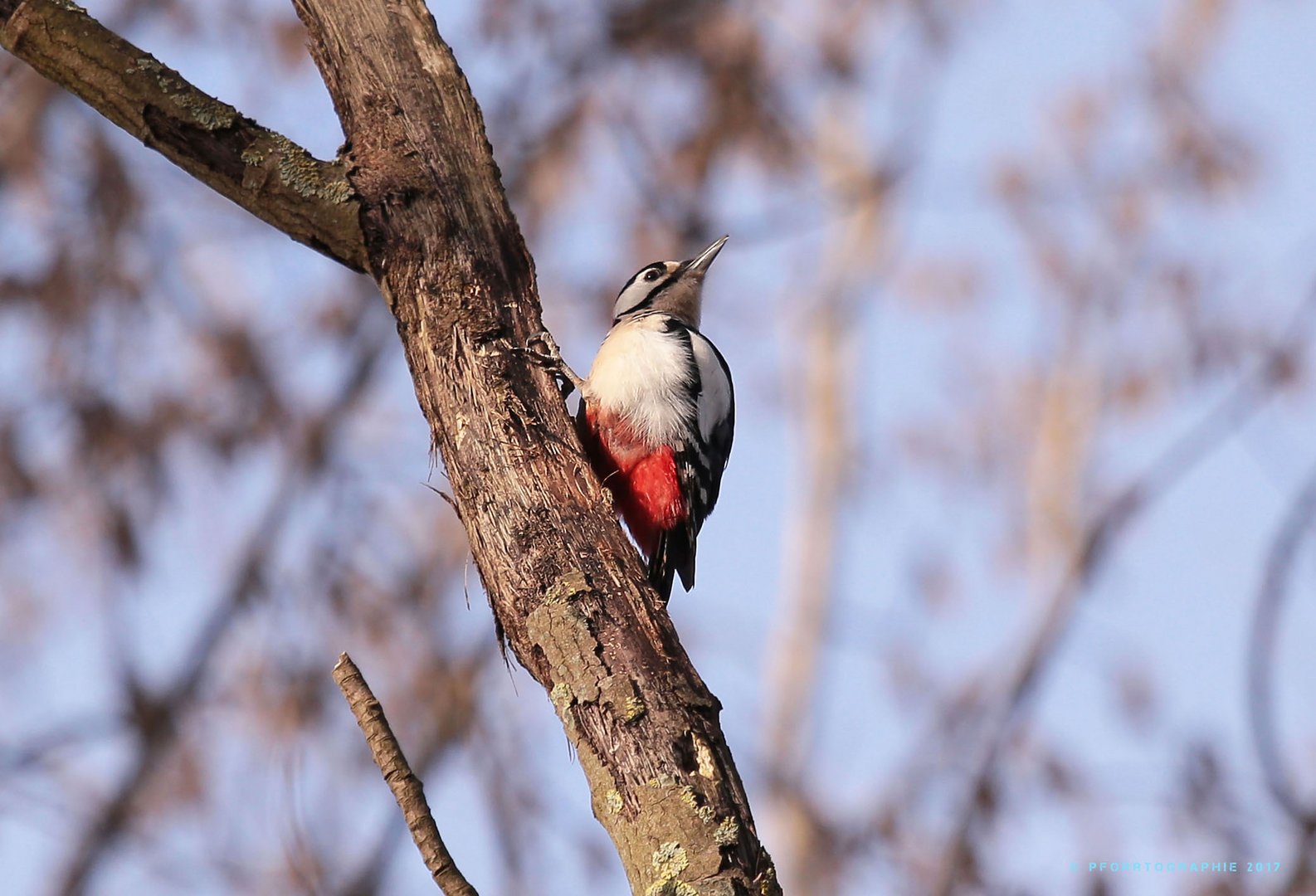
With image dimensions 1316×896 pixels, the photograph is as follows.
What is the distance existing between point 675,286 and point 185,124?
9.26ft

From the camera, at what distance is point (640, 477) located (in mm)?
4191

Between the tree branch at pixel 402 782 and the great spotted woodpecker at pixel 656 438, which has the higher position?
the great spotted woodpecker at pixel 656 438

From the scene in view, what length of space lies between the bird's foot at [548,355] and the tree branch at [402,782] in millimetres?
979

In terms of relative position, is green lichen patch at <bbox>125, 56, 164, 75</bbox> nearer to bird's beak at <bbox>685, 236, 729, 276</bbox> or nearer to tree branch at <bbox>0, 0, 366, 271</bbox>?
tree branch at <bbox>0, 0, 366, 271</bbox>

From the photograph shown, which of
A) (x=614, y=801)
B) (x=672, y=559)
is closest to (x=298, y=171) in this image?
(x=614, y=801)

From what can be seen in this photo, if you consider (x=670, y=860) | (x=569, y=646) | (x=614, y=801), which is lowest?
(x=670, y=860)

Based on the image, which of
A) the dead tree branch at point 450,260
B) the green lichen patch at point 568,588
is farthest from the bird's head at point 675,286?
the green lichen patch at point 568,588

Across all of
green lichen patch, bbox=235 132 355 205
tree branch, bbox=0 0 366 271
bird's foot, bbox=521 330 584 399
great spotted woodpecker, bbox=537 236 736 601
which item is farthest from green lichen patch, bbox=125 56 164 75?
great spotted woodpecker, bbox=537 236 736 601

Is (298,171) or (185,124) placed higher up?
(185,124)

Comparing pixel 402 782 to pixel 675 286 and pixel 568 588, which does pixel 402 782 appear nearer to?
pixel 568 588

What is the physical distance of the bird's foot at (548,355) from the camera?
2.96 meters

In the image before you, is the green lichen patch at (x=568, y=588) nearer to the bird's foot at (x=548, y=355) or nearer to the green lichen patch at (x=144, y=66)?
the bird's foot at (x=548, y=355)

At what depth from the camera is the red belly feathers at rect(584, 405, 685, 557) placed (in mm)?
4152

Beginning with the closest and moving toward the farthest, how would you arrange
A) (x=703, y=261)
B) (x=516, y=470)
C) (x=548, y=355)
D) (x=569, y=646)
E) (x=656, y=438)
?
(x=569, y=646) < (x=516, y=470) < (x=548, y=355) < (x=656, y=438) < (x=703, y=261)
